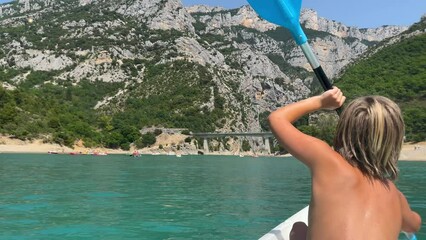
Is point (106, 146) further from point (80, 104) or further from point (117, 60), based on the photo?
point (117, 60)

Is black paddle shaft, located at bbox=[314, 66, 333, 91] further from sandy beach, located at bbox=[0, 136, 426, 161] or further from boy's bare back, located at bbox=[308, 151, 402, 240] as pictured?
sandy beach, located at bbox=[0, 136, 426, 161]

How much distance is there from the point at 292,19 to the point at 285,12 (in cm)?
8

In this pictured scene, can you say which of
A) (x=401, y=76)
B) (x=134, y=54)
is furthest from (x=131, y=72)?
(x=401, y=76)

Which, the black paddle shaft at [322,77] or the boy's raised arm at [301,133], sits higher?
the black paddle shaft at [322,77]

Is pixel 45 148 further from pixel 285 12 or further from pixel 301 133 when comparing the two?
pixel 301 133

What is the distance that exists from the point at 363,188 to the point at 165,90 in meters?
126

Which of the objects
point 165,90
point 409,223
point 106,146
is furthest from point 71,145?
point 409,223

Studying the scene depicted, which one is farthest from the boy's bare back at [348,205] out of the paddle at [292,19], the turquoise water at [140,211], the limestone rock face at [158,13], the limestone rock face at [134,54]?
the limestone rock face at [158,13]

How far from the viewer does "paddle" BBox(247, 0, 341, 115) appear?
3602 millimetres

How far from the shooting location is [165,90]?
128 metres

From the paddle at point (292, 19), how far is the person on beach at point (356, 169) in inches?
38.2

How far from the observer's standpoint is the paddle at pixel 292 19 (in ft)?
11.8

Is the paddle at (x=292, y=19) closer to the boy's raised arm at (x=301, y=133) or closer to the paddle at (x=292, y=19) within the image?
the paddle at (x=292, y=19)

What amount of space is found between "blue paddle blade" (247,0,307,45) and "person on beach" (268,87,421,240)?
1.15 metres
